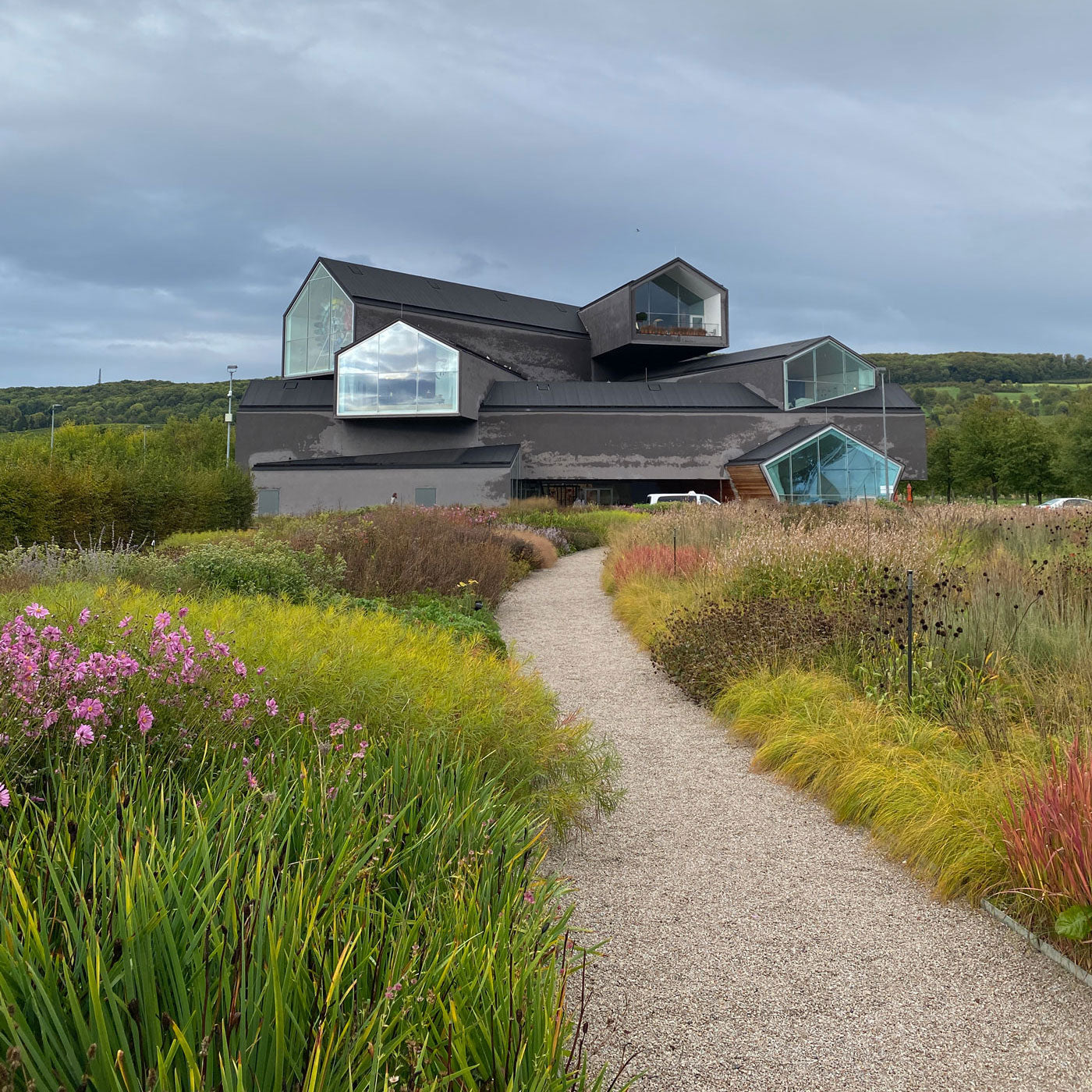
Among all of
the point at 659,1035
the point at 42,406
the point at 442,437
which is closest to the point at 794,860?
the point at 659,1035

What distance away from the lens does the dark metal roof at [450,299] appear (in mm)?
39594

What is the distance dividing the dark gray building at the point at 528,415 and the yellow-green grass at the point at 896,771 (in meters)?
28.2

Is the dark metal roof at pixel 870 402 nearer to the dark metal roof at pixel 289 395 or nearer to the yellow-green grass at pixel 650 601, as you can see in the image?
the dark metal roof at pixel 289 395

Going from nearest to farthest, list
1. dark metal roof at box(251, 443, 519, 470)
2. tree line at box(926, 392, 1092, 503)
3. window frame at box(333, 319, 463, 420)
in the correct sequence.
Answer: dark metal roof at box(251, 443, 519, 470) < window frame at box(333, 319, 463, 420) < tree line at box(926, 392, 1092, 503)

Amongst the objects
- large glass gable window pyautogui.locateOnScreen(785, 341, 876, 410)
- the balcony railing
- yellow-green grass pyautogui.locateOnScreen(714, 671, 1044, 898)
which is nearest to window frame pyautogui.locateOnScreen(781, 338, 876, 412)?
large glass gable window pyautogui.locateOnScreen(785, 341, 876, 410)

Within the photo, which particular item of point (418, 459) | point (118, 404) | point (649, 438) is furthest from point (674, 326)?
point (118, 404)

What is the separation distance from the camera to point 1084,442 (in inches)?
1773

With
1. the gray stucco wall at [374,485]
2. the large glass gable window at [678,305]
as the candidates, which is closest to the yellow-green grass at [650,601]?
the gray stucco wall at [374,485]

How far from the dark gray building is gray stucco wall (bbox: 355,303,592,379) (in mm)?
116

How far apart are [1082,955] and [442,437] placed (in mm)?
35603

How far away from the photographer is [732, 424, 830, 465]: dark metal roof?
35062mm

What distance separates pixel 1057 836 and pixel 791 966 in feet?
3.83

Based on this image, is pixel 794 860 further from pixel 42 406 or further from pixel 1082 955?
pixel 42 406

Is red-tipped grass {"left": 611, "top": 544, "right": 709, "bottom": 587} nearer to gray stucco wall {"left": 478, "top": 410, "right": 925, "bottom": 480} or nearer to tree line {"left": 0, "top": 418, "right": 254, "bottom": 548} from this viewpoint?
tree line {"left": 0, "top": 418, "right": 254, "bottom": 548}
